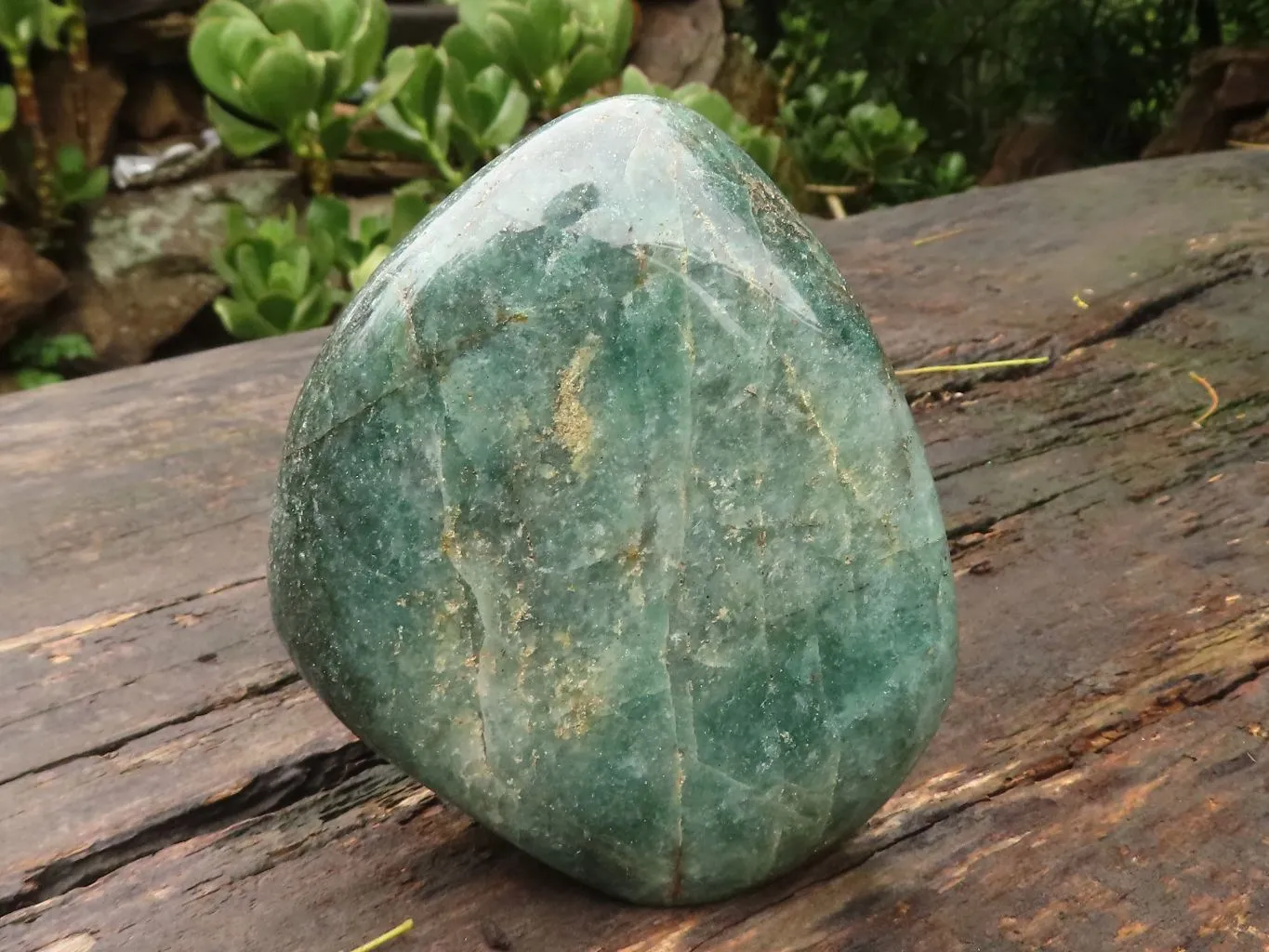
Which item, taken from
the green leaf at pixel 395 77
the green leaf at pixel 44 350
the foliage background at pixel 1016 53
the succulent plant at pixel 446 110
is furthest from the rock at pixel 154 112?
the foliage background at pixel 1016 53

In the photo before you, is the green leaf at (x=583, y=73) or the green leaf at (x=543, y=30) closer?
the green leaf at (x=543, y=30)

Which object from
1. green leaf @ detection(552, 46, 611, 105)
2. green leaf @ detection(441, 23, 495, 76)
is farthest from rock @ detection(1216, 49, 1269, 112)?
green leaf @ detection(441, 23, 495, 76)

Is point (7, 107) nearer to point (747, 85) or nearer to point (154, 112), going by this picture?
point (154, 112)

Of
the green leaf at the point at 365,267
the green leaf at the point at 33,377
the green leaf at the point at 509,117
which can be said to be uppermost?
the green leaf at the point at 509,117

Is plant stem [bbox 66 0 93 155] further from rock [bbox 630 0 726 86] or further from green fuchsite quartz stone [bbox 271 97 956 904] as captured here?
green fuchsite quartz stone [bbox 271 97 956 904]

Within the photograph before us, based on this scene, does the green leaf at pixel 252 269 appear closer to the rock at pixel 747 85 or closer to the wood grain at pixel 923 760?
the wood grain at pixel 923 760

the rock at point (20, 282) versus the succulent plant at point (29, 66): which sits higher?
the succulent plant at point (29, 66)

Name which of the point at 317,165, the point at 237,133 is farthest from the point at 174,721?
the point at 317,165
